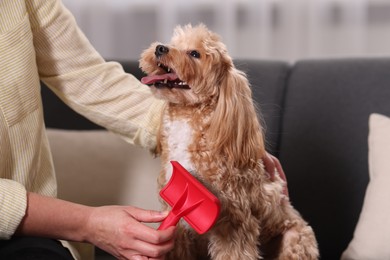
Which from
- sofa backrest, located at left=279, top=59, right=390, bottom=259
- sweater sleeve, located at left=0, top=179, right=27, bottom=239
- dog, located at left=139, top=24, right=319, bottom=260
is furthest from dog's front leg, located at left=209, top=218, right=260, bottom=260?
sofa backrest, located at left=279, top=59, right=390, bottom=259

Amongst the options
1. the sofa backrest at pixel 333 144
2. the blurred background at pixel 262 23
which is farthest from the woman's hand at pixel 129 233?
the blurred background at pixel 262 23

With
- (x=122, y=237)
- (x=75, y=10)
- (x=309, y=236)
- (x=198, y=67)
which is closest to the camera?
(x=122, y=237)

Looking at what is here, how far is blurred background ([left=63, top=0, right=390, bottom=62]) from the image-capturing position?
2.47 m

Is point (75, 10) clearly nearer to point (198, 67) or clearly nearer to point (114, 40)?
point (114, 40)

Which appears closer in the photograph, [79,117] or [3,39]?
[3,39]

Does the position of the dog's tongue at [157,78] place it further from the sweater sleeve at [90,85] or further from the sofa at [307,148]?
the sofa at [307,148]

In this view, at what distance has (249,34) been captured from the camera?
2.57 metres

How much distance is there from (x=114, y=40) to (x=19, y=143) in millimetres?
1495

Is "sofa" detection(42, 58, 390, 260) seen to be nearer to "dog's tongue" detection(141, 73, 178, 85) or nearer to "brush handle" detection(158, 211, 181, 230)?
"dog's tongue" detection(141, 73, 178, 85)

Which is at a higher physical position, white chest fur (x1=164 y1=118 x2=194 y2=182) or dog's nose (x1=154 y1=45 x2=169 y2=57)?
dog's nose (x1=154 y1=45 x2=169 y2=57)

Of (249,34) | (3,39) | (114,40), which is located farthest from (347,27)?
(3,39)

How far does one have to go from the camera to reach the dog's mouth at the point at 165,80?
1.24 m

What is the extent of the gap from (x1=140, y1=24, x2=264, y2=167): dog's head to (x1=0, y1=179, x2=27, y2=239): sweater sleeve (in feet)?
1.05

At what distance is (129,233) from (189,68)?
0.33 metres
